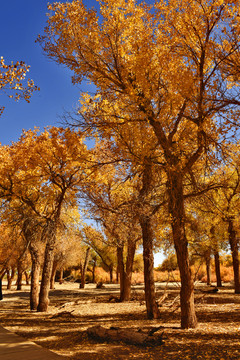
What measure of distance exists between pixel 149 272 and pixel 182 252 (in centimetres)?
246

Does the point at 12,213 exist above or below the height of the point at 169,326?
above

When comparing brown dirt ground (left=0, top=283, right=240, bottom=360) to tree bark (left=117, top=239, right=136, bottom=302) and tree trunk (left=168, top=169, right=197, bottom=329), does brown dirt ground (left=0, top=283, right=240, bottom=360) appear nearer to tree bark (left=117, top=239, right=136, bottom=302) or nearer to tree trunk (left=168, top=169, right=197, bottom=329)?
tree trunk (left=168, top=169, right=197, bottom=329)

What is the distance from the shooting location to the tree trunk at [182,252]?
25.1ft

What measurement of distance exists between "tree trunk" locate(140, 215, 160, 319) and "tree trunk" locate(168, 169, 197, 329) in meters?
1.82

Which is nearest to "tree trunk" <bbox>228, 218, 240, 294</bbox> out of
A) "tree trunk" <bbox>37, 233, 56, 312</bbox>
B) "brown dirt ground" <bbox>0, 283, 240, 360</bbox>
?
"brown dirt ground" <bbox>0, 283, 240, 360</bbox>

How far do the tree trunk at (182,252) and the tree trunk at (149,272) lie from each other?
182 centimetres

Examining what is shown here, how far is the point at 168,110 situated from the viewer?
7895mm

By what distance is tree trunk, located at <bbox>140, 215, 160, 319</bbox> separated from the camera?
9664mm

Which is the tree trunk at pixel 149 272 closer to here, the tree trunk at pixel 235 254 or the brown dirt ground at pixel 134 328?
the brown dirt ground at pixel 134 328

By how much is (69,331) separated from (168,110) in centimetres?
713

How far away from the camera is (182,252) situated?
7.82 metres

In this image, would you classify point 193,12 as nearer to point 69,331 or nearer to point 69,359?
point 69,359

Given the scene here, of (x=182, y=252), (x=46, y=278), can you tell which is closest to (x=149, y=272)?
(x=182, y=252)

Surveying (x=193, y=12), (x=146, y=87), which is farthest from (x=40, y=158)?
(x=193, y=12)
